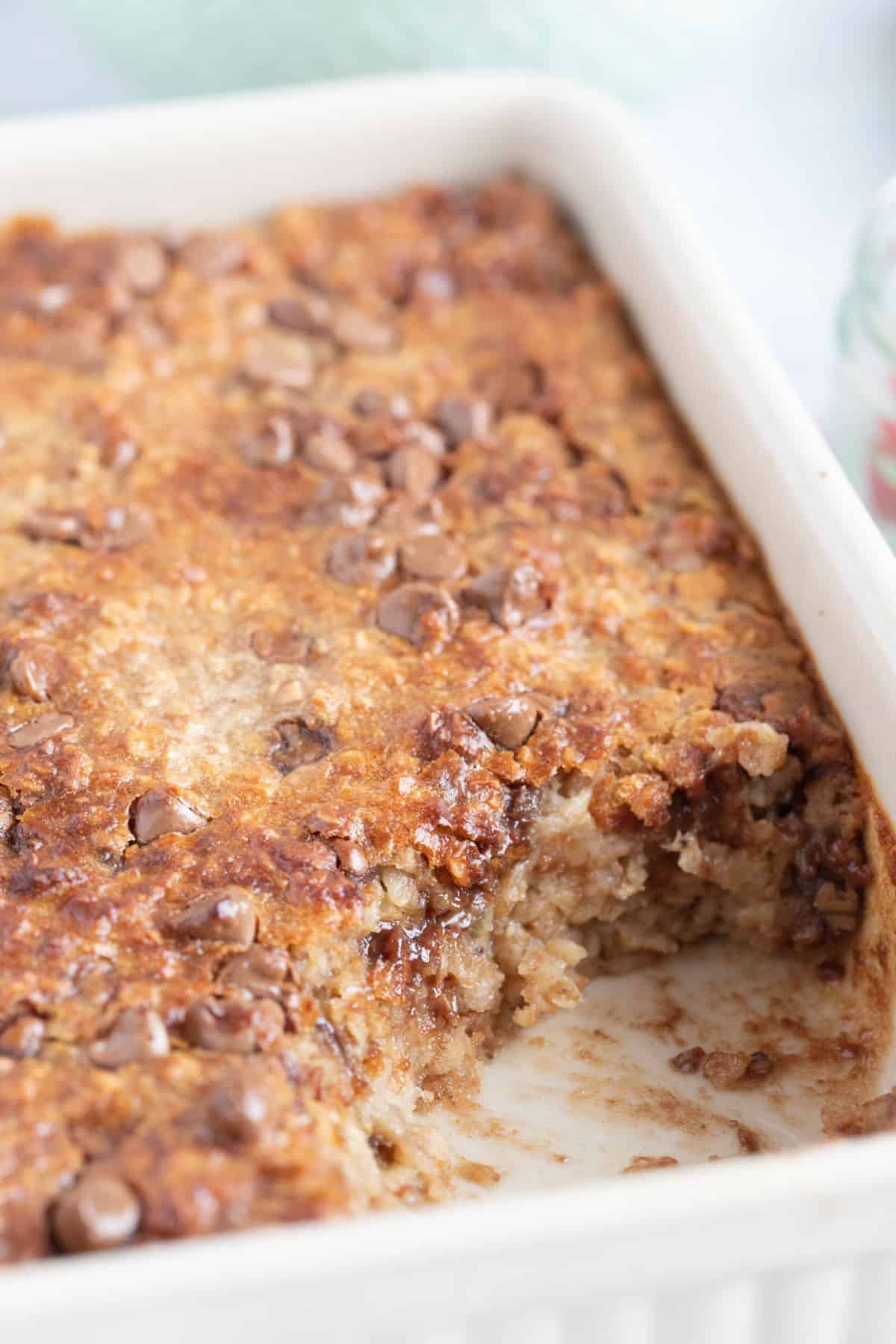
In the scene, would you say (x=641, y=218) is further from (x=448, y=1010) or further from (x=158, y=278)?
(x=448, y=1010)

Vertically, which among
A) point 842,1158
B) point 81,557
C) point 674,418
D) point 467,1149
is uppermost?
point 842,1158

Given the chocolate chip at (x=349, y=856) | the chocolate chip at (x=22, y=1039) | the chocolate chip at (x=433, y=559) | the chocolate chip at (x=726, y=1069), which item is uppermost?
the chocolate chip at (x=433, y=559)

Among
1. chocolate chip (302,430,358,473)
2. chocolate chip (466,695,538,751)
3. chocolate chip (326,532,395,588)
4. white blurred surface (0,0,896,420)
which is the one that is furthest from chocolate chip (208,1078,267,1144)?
white blurred surface (0,0,896,420)

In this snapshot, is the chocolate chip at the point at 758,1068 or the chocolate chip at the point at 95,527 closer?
the chocolate chip at the point at 758,1068

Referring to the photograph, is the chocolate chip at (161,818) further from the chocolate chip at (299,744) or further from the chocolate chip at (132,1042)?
the chocolate chip at (132,1042)

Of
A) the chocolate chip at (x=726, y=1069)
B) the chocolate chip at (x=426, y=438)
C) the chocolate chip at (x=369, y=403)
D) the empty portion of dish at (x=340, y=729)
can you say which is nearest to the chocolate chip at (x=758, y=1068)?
the chocolate chip at (x=726, y=1069)

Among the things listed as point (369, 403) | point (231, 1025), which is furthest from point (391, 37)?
point (231, 1025)

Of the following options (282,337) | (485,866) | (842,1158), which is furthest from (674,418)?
(842,1158)

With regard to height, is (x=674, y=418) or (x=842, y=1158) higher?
(x=842, y=1158)
